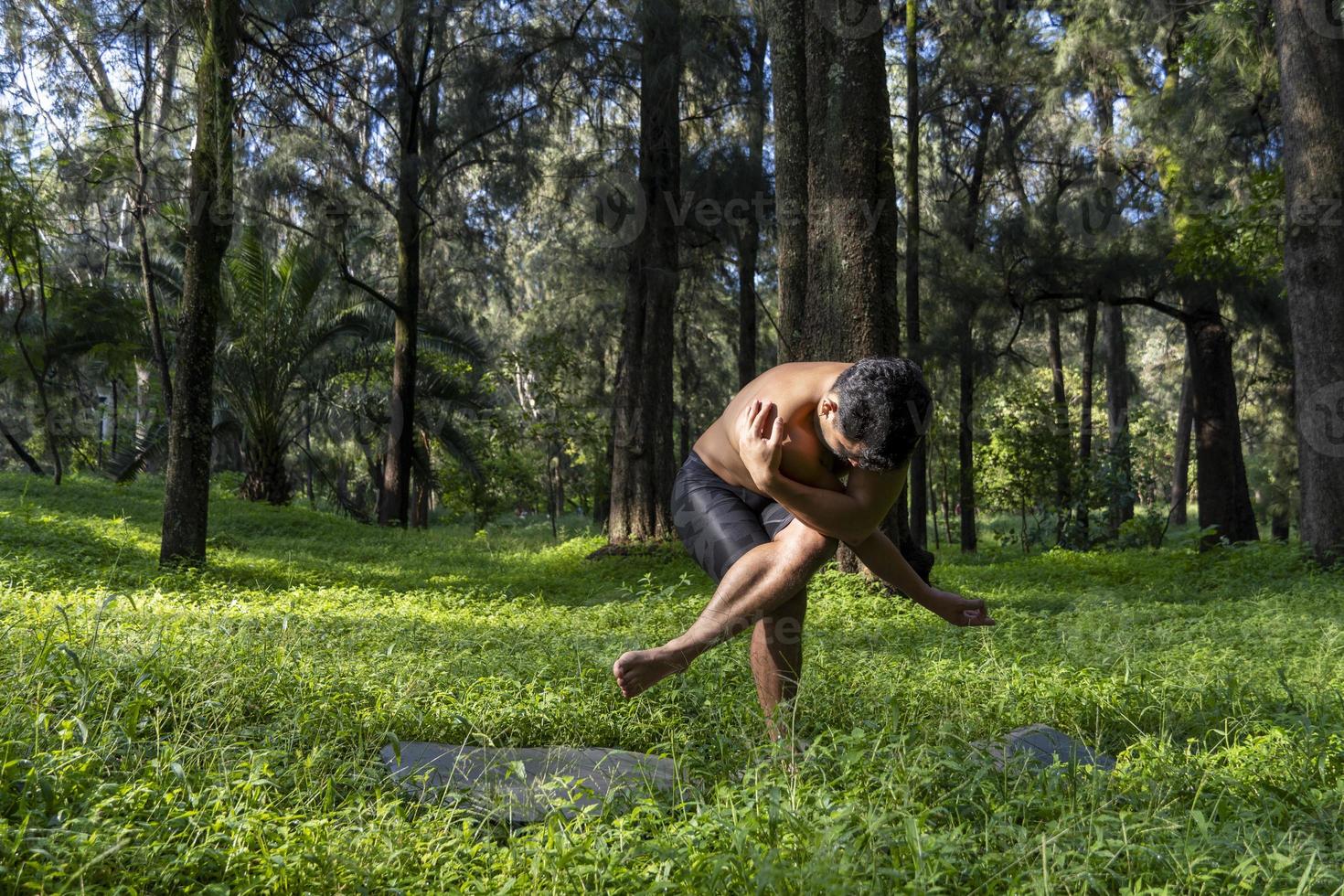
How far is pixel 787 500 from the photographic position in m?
2.92

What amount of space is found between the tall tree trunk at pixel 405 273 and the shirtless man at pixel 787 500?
14600mm

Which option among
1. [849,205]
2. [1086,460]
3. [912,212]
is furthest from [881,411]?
[1086,460]

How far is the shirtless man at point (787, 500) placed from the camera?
9.49 feet

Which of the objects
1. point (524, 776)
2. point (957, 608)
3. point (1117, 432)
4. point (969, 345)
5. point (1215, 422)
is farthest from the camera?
point (1117, 432)

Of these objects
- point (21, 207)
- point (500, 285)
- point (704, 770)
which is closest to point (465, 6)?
point (21, 207)

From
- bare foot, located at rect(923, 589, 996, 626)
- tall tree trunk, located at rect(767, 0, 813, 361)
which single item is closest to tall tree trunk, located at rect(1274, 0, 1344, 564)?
tall tree trunk, located at rect(767, 0, 813, 361)

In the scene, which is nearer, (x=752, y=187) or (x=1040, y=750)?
(x=1040, y=750)

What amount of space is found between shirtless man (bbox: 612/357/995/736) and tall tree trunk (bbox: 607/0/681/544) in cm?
947

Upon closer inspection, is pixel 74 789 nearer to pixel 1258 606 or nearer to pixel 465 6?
pixel 1258 606

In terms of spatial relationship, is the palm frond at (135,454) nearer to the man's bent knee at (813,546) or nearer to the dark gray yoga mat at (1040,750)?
the man's bent knee at (813,546)

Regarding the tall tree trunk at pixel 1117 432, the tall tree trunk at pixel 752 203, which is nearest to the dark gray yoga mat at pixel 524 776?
the tall tree trunk at pixel 752 203

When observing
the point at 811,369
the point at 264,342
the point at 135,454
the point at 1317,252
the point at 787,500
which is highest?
the point at 264,342

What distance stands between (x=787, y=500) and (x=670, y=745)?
1005 mm

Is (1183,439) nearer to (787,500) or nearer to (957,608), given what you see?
(957,608)
